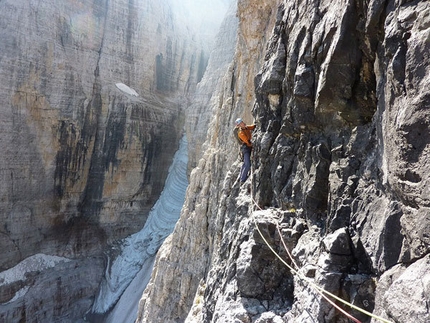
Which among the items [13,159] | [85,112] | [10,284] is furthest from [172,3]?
[10,284]

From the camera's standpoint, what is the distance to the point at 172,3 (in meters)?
24.3

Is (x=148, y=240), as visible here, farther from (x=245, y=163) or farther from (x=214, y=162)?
(x=245, y=163)

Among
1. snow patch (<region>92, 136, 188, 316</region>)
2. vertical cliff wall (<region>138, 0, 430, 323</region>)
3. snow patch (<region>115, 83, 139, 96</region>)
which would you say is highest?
snow patch (<region>115, 83, 139, 96</region>)

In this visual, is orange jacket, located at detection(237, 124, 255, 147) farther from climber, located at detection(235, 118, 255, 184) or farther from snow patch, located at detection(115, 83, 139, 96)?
snow patch, located at detection(115, 83, 139, 96)

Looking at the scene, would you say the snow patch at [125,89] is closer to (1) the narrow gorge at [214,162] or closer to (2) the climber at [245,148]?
(1) the narrow gorge at [214,162]

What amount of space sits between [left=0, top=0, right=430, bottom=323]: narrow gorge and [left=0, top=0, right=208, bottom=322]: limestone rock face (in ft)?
0.26

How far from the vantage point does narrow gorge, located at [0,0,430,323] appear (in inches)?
100

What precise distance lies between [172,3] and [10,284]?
2088 centimetres

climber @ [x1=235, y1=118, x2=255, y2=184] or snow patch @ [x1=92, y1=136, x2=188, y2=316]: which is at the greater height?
climber @ [x1=235, y1=118, x2=255, y2=184]

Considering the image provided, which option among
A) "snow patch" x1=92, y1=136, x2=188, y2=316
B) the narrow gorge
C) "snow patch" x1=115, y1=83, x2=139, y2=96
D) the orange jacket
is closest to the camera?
the narrow gorge

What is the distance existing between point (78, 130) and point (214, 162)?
11.4 meters

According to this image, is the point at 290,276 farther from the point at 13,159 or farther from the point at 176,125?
the point at 176,125

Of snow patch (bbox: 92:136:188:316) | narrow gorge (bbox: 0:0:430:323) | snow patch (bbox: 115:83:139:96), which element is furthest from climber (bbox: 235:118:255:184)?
snow patch (bbox: 115:83:139:96)

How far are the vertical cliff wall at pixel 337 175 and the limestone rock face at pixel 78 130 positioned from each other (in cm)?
1430
